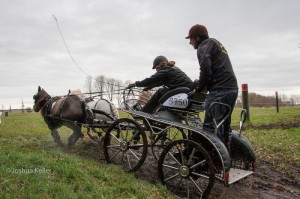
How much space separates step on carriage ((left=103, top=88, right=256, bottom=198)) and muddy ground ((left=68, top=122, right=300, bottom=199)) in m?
0.29

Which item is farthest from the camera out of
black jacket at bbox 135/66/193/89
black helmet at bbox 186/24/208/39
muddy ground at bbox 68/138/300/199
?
black jacket at bbox 135/66/193/89

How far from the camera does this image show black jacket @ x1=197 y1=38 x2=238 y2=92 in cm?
561

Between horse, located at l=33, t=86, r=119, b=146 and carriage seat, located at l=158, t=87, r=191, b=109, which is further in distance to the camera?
horse, located at l=33, t=86, r=119, b=146

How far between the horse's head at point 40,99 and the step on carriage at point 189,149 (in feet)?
10.7

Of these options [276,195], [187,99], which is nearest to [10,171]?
[187,99]

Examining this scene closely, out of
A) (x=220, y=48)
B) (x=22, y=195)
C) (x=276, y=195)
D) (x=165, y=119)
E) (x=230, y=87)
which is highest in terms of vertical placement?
(x=220, y=48)

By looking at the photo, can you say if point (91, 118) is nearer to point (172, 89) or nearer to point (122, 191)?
point (172, 89)

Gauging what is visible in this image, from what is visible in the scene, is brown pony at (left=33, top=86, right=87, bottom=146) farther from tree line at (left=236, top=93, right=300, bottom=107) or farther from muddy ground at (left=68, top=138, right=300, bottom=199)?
tree line at (left=236, top=93, right=300, bottom=107)

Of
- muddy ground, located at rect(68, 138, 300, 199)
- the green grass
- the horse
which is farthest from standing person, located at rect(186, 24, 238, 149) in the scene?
the horse

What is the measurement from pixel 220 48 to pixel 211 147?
169 centimetres

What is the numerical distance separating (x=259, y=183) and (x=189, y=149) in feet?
6.56

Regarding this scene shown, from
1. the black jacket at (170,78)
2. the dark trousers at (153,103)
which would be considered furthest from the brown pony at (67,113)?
the black jacket at (170,78)

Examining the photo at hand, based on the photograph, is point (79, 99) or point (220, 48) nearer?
point (220, 48)

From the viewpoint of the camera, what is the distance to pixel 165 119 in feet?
20.8
